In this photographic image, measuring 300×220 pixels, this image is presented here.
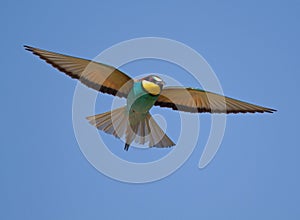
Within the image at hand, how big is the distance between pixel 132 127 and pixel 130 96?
0.37 m

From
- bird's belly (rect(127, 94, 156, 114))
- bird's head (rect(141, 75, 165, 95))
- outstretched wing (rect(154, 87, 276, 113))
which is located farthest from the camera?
outstretched wing (rect(154, 87, 276, 113))

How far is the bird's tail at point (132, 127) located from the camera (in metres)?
8.02

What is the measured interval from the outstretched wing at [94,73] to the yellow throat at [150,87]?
0.30 meters

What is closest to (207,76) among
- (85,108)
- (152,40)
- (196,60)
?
(196,60)

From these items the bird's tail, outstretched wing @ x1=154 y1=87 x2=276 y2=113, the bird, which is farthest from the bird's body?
outstretched wing @ x1=154 y1=87 x2=276 y2=113

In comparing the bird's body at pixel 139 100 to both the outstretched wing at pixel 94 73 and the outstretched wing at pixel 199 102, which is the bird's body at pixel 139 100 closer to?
the outstretched wing at pixel 94 73

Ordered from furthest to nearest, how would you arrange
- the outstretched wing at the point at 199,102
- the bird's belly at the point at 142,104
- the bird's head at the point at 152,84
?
1. the outstretched wing at the point at 199,102
2. the bird's belly at the point at 142,104
3. the bird's head at the point at 152,84

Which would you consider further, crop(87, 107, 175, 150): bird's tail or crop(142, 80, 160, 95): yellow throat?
crop(87, 107, 175, 150): bird's tail

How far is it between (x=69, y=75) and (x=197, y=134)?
1584 millimetres

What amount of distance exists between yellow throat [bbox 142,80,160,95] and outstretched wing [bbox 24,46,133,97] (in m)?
0.30

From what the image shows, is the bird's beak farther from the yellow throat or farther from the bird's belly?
the bird's belly

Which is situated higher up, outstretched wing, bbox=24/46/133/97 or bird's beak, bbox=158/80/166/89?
bird's beak, bbox=158/80/166/89

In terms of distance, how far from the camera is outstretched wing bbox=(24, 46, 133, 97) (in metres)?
7.79

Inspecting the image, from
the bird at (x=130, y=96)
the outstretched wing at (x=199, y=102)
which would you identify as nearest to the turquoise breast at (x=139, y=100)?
the bird at (x=130, y=96)
